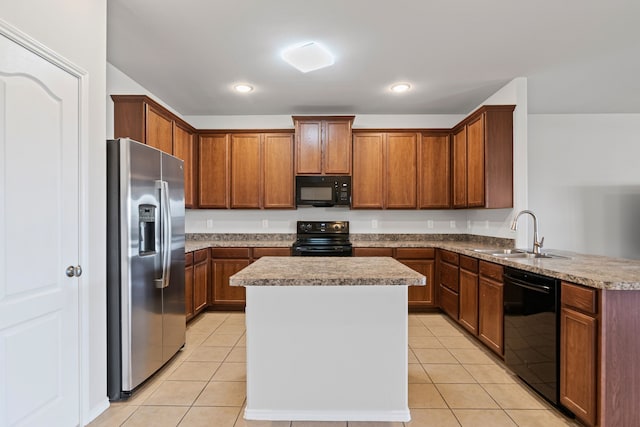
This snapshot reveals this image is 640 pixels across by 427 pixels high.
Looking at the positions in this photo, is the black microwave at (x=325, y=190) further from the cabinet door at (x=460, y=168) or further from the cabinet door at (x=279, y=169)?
the cabinet door at (x=460, y=168)

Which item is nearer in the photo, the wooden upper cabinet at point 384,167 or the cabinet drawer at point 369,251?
the cabinet drawer at point 369,251

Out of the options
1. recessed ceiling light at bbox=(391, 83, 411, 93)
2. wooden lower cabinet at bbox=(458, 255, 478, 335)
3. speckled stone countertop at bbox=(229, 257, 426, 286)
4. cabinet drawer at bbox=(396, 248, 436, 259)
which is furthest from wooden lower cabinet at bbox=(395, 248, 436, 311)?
speckled stone countertop at bbox=(229, 257, 426, 286)

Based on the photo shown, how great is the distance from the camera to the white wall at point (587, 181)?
4492 mm

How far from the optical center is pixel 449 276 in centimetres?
381

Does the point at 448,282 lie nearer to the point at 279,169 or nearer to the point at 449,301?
the point at 449,301

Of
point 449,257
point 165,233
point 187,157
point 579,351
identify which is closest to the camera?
point 579,351

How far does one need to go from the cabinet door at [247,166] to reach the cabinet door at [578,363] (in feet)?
11.5

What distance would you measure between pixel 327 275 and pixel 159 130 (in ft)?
8.83

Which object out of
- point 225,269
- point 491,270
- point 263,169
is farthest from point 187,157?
point 491,270
